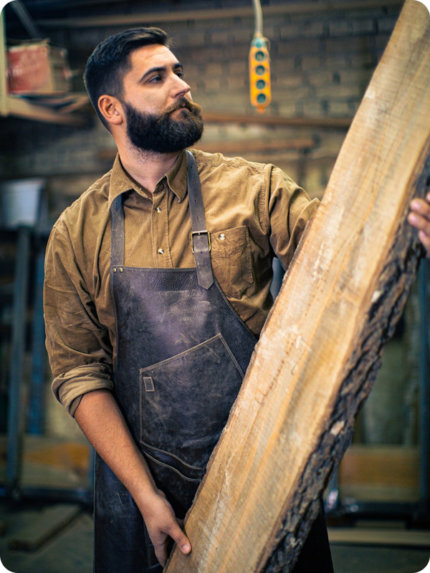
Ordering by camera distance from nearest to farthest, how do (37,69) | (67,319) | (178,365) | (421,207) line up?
(421,207), (178,365), (67,319), (37,69)

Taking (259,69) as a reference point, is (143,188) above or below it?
below

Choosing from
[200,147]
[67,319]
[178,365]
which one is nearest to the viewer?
[178,365]

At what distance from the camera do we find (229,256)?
4.10 ft

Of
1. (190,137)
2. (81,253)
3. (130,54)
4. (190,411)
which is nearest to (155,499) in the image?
(190,411)

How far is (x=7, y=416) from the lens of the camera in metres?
3.53

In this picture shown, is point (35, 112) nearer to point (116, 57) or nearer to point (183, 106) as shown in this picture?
point (116, 57)

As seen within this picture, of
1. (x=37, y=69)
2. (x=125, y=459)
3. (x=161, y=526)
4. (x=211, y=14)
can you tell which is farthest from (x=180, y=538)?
(x=37, y=69)

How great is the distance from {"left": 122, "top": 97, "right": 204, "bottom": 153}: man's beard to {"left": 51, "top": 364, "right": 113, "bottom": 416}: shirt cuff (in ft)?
2.07

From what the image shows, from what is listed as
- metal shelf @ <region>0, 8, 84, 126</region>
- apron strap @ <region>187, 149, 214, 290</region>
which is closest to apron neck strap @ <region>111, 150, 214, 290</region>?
apron strap @ <region>187, 149, 214, 290</region>

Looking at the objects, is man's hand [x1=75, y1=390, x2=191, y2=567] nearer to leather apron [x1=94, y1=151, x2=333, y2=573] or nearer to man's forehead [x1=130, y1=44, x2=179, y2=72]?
leather apron [x1=94, y1=151, x2=333, y2=573]

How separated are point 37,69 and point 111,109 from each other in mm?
1642

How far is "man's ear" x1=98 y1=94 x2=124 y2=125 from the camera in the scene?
1.37m

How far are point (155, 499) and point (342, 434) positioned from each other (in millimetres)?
576

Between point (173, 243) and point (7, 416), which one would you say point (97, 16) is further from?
point (7, 416)
